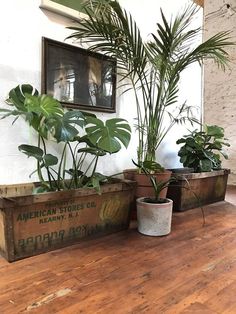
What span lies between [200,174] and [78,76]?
1.51 m

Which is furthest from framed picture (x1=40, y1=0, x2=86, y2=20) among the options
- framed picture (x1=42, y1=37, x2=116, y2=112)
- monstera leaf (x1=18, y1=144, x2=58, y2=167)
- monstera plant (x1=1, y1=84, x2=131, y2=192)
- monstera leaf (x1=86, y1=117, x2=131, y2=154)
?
monstera leaf (x1=18, y1=144, x2=58, y2=167)

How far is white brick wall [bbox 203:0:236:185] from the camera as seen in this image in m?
4.20

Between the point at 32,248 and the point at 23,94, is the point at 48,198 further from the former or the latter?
the point at 23,94

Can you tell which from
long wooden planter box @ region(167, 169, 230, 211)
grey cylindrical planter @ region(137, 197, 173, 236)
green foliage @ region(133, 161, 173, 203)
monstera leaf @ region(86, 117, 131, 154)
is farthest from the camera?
long wooden planter box @ region(167, 169, 230, 211)

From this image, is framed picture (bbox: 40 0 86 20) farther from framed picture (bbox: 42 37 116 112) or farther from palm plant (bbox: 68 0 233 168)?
framed picture (bbox: 42 37 116 112)

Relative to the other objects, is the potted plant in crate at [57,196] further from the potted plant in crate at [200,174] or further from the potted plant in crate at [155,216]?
the potted plant in crate at [200,174]

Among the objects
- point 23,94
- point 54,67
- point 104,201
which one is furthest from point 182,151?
point 23,94

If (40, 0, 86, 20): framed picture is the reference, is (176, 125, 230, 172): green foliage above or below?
below

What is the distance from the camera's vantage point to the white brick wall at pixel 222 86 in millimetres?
4195

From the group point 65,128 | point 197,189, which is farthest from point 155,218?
point 197,189

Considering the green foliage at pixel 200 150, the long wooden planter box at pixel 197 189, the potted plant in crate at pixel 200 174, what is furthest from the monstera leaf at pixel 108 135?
the green foliage at pixel 200 150

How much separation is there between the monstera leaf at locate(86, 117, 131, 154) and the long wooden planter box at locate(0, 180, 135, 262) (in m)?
0.36

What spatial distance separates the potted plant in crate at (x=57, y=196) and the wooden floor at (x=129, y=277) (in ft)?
0.32

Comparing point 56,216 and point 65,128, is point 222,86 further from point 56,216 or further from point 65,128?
point 56,216
